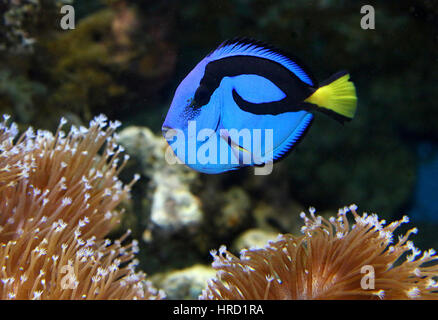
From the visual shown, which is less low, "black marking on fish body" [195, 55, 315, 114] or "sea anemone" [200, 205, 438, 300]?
"black marking on fish body" [195, 55, 315, 114]

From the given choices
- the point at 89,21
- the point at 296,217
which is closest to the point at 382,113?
the point at 296,217

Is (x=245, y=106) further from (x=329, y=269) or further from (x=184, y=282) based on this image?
(x=184, y=282)

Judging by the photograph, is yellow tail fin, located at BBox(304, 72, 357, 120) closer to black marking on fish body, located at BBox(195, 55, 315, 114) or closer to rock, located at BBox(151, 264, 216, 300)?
black marking on fish body, located at BBox(195, 55, 315, 114)

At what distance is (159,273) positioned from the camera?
300 centimetres

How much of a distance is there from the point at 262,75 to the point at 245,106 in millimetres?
162

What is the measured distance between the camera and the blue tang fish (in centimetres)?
134

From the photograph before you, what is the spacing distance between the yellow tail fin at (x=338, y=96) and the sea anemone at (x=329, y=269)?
465mm

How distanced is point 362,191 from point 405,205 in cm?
72

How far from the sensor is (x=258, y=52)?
147 centimetres

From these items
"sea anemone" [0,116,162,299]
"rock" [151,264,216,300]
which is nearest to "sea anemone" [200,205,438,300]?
"sea anemone" [0,116,162,299]

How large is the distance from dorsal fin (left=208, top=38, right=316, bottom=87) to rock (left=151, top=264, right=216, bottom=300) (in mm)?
1860

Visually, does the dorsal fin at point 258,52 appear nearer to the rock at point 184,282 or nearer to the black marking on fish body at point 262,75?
the black marking on fish body at point 262,75

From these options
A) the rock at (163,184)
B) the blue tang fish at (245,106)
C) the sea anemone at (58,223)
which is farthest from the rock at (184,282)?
the blue tang fish at (245,106)

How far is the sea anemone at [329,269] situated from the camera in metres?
1.53
